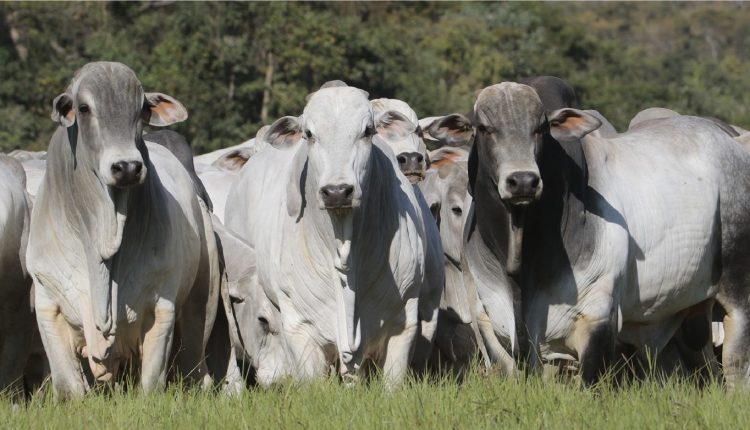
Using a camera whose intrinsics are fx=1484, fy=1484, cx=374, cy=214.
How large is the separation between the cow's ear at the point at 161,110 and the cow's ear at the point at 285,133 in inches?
20.1

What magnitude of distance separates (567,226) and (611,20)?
279 ft

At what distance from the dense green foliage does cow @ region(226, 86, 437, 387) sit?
1801 cm

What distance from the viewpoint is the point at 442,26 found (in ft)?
141

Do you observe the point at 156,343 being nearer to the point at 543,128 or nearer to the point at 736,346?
the point at 543,128

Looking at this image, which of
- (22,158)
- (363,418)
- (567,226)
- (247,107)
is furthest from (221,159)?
(247,107)

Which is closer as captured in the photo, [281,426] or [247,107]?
[281,426]

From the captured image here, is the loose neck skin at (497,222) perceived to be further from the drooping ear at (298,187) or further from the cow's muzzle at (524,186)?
the drooping ear at (298,187)

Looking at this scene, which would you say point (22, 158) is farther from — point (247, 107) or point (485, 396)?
point (247, 107)

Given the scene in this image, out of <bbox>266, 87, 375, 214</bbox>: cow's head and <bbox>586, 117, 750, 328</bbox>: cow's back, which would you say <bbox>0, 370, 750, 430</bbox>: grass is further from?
<bbox>266, 87, 375, 214</bbox>: cow's head

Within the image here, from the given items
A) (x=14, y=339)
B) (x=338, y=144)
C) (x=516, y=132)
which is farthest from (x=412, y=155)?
(x=14, y=339)

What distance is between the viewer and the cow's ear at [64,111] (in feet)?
26.5

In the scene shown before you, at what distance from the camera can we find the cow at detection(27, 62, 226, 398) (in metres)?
7.99

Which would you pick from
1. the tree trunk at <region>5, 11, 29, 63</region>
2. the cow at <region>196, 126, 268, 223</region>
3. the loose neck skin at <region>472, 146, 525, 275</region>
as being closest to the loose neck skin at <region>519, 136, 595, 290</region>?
the loose neck skin at <region>472, 146, 525, 275</region>

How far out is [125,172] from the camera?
7719 mm
